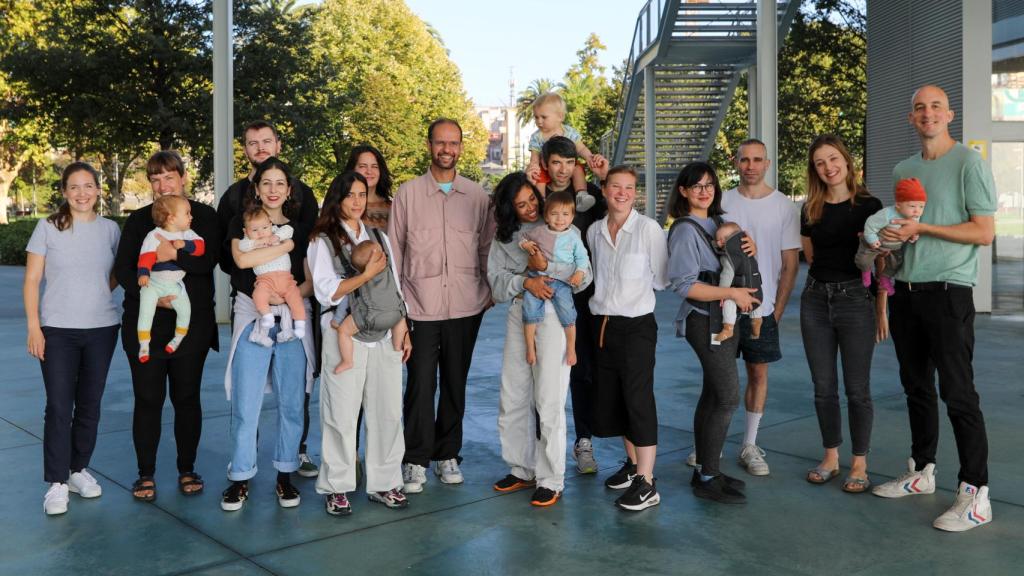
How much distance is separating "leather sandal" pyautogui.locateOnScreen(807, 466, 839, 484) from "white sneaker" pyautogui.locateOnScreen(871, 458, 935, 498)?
28 centimetres

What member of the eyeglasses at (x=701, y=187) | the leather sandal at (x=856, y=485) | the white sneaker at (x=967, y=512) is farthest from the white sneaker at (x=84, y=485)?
the white sneaker at (x=967, y=512)

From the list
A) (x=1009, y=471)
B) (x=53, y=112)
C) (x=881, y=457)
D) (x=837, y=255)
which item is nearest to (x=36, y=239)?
(x=837, y=255)

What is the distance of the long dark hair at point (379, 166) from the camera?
479cm

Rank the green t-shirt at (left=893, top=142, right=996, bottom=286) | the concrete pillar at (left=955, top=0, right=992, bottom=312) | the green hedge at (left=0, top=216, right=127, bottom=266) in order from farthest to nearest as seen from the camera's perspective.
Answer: the green hedge at (left=0, top=216, right=127, bottom=266), the concrete pillar at (left=955, top=0, right=992, bottom=312), the green t-shirt at (left=893, top=142, right=996, bottom=286)

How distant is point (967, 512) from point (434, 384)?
259 cm

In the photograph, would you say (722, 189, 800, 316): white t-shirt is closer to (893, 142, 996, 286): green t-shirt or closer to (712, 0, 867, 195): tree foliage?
(893, 142, 996, 286): green t-shirt

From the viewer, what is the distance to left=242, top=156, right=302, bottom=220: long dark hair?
14.2ft

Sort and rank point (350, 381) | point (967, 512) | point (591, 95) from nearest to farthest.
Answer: point (967, 512) → point (350, 381) → point (591, 95)

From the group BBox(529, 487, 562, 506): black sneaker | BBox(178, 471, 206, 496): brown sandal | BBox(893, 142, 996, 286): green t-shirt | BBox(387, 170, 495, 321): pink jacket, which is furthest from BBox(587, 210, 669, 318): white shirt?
BBox(178, 471, 206, 496): brown sandal

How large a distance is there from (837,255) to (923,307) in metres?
0.50

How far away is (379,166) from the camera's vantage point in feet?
16.0

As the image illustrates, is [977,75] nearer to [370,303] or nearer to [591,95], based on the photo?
[370,303]

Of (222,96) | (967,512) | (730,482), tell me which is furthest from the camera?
(222,96)

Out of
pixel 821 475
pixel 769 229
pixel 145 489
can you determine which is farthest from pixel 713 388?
pixel 145 489
